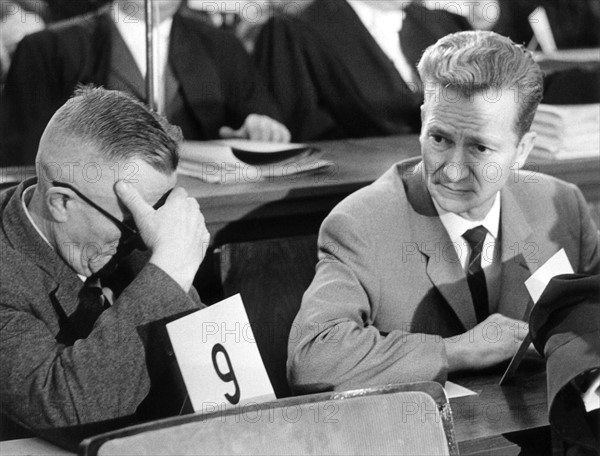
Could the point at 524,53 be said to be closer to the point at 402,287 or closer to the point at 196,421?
the point at 402,287

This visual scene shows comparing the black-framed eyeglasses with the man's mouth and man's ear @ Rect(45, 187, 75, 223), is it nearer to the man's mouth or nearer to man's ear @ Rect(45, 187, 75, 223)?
man's ear @ Rect(45, 187, 75, 223)

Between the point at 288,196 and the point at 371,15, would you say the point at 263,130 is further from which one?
the point at 371,15

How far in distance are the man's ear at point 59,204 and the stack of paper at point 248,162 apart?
2.09 ft

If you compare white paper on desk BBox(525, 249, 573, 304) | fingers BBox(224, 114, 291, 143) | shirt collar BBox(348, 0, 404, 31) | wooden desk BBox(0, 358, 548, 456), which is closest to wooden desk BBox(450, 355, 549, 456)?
wooden desk BBox(0, 358, 548, 456)

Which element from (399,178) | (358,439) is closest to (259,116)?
(399,178)

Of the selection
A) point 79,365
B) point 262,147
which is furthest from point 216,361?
point 262,147

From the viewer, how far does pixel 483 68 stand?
1868 millimetres

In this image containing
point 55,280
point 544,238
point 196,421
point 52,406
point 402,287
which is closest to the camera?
point 196,421

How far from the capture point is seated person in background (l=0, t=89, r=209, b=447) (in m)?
1.54

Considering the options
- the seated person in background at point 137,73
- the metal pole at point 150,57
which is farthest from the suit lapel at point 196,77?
the metal pole at point 150,57

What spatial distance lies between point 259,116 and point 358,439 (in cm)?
168

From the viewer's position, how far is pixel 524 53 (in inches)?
75.7

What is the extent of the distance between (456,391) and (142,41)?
1.73m

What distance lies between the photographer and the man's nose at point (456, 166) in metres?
1.90
